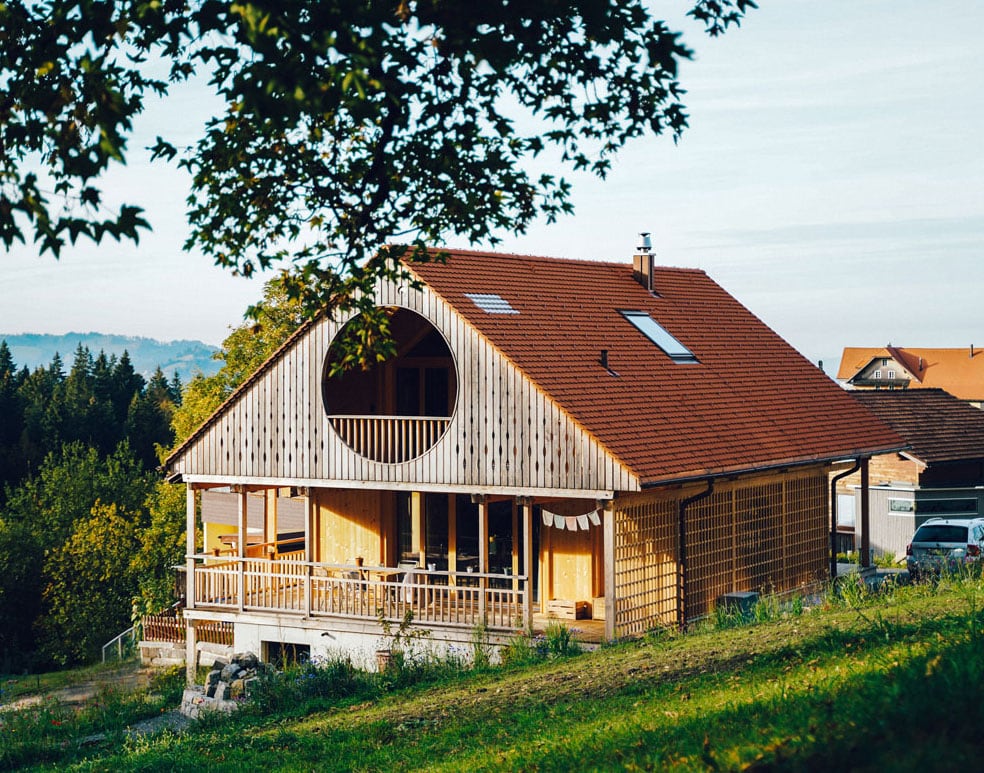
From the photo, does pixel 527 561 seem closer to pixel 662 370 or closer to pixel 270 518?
pixel 662 370

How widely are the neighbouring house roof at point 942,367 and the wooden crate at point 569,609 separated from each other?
272 ft

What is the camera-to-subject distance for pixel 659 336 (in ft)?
88.8

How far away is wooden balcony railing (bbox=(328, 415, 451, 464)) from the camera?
2342 centimetres

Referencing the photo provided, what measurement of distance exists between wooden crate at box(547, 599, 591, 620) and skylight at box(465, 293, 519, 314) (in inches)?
219

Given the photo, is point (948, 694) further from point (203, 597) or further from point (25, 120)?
point (203, 597)

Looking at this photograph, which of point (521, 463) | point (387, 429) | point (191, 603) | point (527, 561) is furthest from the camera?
point (191, 603)

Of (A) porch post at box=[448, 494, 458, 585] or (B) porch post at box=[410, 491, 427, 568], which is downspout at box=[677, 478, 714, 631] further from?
(B) porch post at box=[410, 491, 427, 568]

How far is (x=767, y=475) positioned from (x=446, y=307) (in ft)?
25.1

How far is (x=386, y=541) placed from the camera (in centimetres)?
2666

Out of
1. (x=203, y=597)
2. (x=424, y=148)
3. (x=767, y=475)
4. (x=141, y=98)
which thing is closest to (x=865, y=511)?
(x=767, y=475)

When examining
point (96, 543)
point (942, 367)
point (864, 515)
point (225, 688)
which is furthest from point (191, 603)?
point (942, 367)

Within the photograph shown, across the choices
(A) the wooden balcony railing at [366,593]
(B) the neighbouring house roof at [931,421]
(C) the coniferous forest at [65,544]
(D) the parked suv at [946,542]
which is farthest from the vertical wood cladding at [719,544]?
(C) the coniferous forest at [65,544]

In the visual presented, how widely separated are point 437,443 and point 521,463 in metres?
1.88

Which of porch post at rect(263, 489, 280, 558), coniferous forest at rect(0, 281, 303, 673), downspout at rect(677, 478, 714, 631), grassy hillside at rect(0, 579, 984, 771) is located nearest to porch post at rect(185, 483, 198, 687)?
porch post at rect(263, 489, 280, 558)
